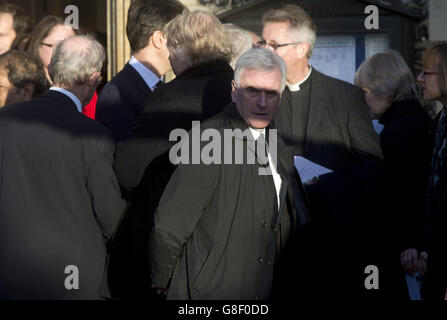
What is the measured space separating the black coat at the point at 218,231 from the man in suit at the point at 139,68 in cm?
114

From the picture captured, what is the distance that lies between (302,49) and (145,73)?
911mm

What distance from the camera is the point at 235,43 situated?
4.88 m

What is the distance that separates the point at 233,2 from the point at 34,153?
139 inches

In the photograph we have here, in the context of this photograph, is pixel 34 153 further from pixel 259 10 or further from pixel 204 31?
pixel 259 10

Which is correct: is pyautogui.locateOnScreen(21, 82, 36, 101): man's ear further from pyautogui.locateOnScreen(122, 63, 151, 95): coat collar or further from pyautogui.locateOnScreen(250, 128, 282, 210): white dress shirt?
pyautogui.locateOnScreen(250, 128, 282, 210): white dress shirt

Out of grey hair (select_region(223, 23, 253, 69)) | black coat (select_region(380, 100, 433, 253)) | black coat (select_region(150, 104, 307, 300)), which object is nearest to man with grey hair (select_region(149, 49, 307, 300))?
black coat (select_region(150, 104, 307, 300))

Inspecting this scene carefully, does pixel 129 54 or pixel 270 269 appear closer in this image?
pixel 270 269

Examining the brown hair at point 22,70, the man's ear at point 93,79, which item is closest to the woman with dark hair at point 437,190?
the man's ear at point 93,79

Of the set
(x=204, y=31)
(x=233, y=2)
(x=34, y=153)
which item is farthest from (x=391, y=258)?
(x=233, y=2)

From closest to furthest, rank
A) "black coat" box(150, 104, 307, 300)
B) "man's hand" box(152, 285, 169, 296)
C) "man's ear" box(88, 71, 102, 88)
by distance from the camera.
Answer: "black coat" box(150, 104, 307, 300) → "man's hand" box(152, 285, 169, 296) → "man's ear" box(88, 71, 102, 88)

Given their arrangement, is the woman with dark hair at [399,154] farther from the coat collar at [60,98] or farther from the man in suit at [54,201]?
the coat collar at [60,98]

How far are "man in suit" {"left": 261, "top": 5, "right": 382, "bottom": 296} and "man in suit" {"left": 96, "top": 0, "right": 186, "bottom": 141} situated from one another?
600 mm

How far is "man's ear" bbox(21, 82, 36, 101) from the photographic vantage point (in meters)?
4.62

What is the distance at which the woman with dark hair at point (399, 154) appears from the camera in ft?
14.9
